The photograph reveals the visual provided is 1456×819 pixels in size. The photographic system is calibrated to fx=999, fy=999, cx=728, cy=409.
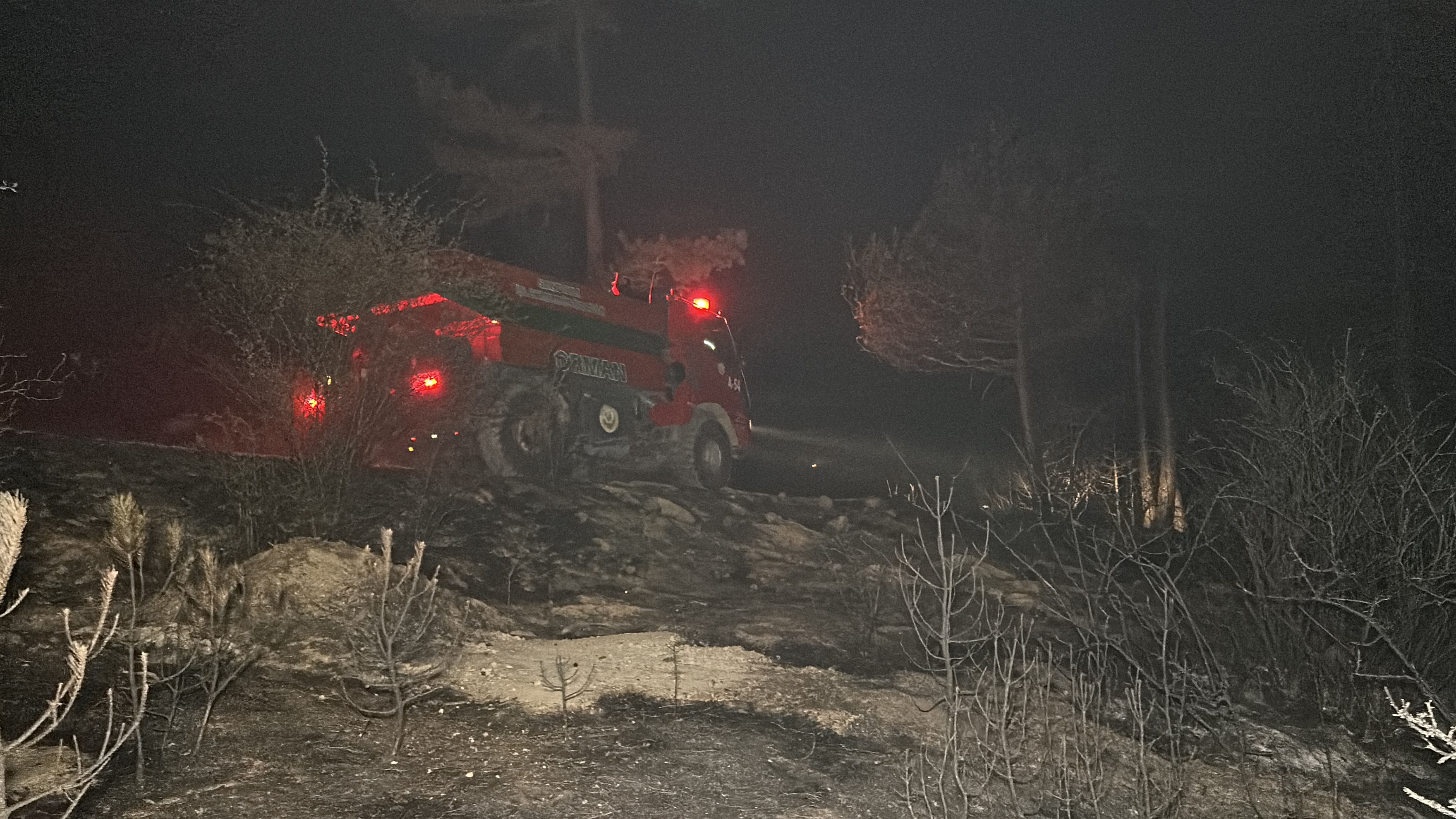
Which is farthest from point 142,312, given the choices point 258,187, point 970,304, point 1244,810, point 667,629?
point 1244,810

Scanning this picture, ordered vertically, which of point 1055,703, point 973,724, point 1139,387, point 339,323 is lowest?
point 1055,703

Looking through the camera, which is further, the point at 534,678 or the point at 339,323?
the point at 339,323

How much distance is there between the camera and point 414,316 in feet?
31.2

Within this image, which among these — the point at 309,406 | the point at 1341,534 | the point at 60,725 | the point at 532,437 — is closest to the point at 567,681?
the point at 60,725

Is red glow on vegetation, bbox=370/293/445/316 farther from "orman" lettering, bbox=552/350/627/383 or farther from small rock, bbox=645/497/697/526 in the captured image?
small rock, bbox=645/497/697/526

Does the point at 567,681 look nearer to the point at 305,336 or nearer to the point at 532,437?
the point at 305,336

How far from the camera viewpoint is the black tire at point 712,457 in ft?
48.8

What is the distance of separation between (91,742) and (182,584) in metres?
0.99

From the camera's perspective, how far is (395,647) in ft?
22.7

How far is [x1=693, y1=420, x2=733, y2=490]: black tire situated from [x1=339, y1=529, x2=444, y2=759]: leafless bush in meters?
7.47

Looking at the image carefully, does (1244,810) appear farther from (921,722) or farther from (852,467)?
(852,467)

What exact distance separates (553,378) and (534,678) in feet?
21.1

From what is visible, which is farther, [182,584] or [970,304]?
[970,304]

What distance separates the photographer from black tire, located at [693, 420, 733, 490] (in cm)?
1487
